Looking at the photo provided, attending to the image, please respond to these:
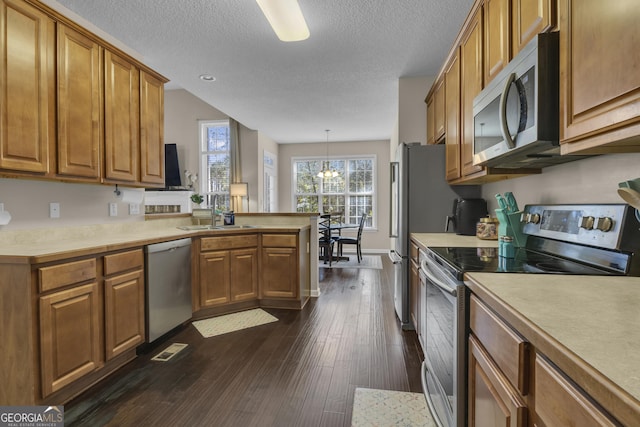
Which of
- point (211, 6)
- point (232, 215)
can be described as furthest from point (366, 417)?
point (211, 6)

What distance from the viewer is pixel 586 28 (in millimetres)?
1015

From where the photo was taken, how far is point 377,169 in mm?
7844

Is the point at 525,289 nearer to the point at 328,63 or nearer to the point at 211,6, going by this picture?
the point at 211,6

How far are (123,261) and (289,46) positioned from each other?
2.46m

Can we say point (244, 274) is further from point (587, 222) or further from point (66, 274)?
point (587, 222)

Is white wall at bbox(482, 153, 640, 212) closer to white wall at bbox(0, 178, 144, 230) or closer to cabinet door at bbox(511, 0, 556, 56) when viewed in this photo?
cabinet door at bbox(511, 0, 556, 56)

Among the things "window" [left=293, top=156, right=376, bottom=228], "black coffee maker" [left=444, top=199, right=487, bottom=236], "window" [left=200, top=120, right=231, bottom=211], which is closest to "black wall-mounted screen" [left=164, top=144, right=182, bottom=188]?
"window" [left=200, top=120, right=231, bottom=211]

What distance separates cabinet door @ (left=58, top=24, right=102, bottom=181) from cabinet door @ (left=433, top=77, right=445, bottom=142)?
111 inches

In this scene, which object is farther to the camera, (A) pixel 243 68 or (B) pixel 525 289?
(A) pixel 243 68

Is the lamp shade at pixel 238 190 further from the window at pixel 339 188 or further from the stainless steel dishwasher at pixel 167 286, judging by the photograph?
the stainless steel dishwasher at pixel 167 286

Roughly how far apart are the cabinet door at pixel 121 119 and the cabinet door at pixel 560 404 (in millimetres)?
2860

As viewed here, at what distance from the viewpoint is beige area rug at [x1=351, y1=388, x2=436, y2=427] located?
66.9 inches

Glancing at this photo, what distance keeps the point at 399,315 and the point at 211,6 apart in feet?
10.3

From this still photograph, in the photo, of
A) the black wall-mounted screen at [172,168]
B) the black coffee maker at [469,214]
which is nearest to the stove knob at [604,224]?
the black coffee maker at [469,214]
